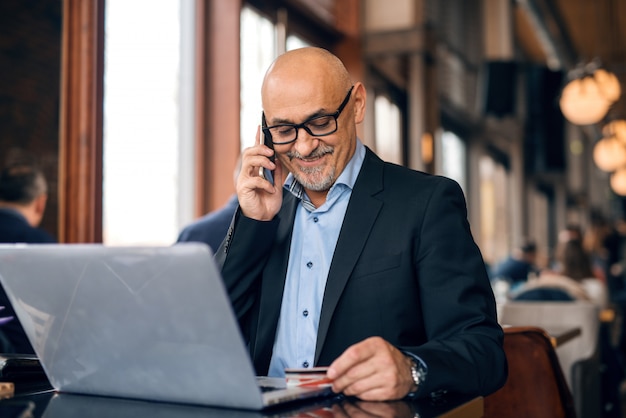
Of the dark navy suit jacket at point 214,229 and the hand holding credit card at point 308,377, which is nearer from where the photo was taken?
the hand holding credit card at point 308,377

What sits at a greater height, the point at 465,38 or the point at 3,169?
the point at 465,38

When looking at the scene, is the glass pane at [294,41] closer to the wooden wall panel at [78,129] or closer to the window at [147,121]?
the window at [147,121]

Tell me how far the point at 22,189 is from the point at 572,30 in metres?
14.3

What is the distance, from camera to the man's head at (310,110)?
174 centimetres

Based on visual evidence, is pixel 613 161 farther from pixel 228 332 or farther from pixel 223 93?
pixel 228 332

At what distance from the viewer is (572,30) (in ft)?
51.5

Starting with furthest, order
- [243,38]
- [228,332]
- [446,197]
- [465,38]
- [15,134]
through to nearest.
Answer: [465,38]
[243,38]
[15,134]
[446,197]
[228,332]

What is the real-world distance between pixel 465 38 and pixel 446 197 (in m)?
9.83

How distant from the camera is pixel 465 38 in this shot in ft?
36.3

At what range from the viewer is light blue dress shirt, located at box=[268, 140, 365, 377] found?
5.73 ft

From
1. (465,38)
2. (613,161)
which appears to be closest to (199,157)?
(613,161)

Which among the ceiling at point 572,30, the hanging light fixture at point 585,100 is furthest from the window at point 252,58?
the ceiling at point 572,30

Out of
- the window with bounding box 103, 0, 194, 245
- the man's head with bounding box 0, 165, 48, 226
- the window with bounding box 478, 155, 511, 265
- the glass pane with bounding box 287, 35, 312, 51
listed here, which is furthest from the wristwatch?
the window with bounding box 478, 155, 511, 265

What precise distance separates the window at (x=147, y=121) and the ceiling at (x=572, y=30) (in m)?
7.70
